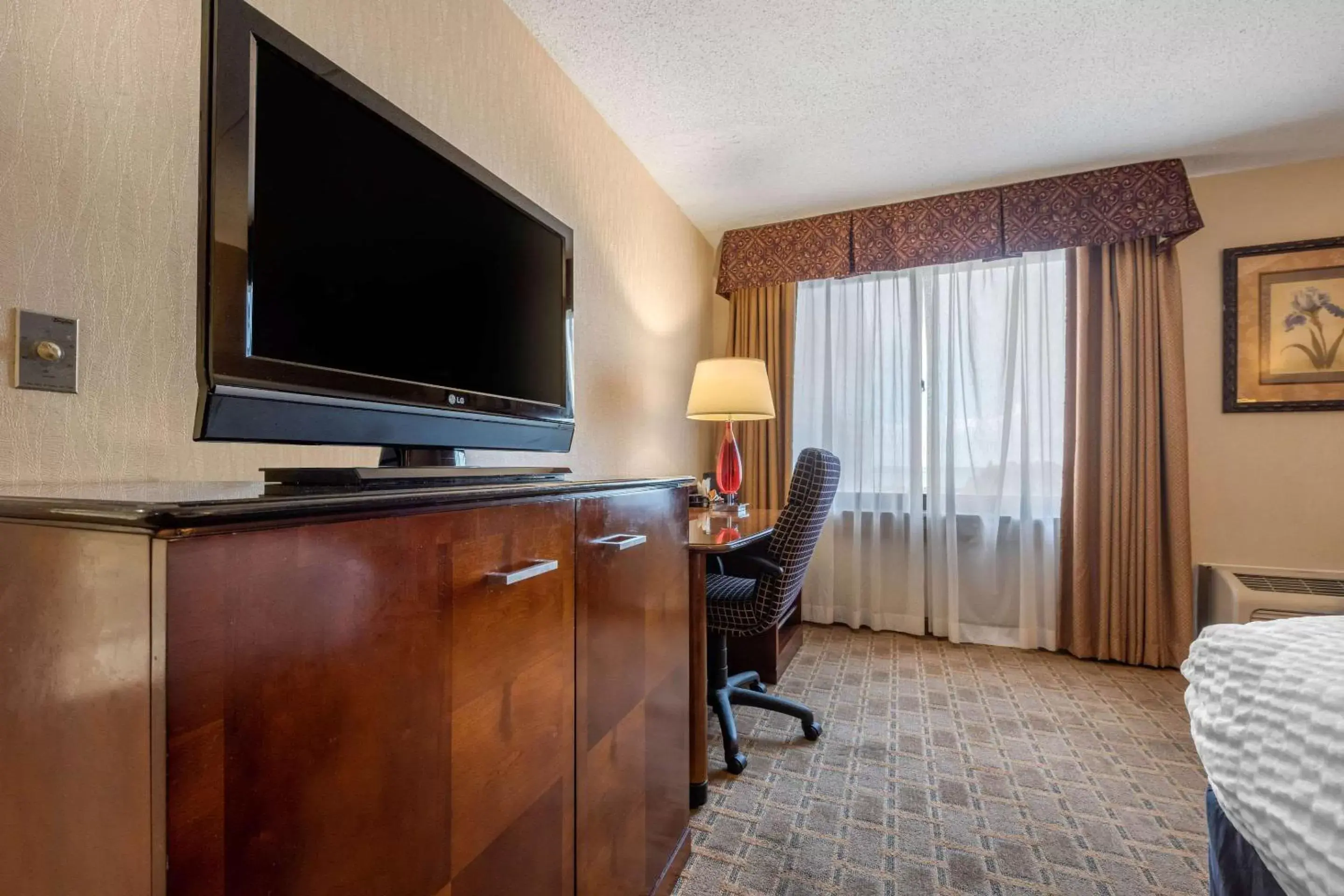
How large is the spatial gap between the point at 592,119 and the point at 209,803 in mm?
2497

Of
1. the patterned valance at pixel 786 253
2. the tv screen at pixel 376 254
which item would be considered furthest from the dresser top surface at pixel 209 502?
the patterned valance at pixel 786 253

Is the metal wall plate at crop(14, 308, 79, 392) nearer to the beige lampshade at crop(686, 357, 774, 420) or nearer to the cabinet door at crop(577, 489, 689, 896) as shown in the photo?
the cabinet door at crop(577, 489, 689, 896)

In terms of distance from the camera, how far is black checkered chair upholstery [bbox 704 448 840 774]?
1.84 metres

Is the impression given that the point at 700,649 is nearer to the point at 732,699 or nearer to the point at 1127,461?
the point at 732,699

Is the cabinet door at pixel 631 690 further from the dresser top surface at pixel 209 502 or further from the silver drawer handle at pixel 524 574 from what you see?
the dresser top surface at pixel 209 502

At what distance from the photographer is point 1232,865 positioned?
0.94 m

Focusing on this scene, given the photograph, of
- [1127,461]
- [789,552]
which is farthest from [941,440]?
[789,552]

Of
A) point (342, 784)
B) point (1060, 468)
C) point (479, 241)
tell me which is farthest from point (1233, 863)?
point (1060, 468)

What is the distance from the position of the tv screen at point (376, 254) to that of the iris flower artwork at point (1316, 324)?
348 cm

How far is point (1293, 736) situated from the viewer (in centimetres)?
69

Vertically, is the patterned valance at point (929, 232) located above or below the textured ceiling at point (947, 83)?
below

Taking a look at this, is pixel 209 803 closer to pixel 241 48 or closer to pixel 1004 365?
pixel 241 48

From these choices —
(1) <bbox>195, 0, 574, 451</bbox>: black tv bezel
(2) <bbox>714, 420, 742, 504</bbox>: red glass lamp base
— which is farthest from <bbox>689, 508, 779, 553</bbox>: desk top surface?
(1) <bbox>195, 0, 574, 451</bbox>: black tv bezel

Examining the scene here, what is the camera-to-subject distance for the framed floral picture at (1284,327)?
2.61m
